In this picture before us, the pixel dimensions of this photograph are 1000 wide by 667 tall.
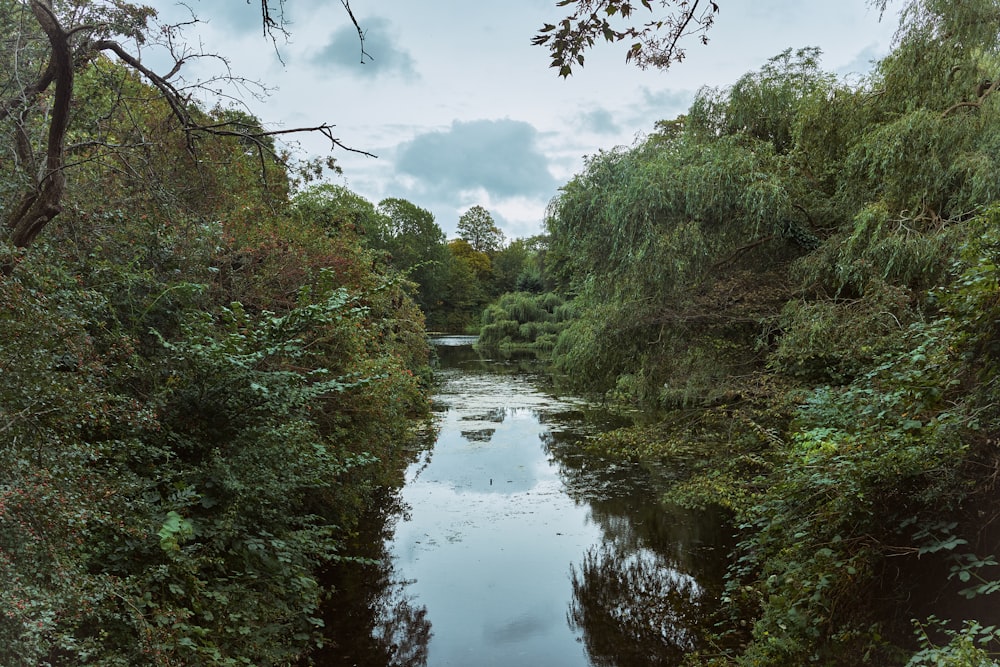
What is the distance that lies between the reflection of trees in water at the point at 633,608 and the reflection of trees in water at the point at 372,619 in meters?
1.65

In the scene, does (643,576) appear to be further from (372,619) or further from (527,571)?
(372,619)

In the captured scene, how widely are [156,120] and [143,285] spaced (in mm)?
4490

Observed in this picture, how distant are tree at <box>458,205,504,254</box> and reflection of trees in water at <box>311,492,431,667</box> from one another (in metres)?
68.8

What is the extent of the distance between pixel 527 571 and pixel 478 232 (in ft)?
230

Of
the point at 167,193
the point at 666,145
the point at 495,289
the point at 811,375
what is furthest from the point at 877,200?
the point at 495,289

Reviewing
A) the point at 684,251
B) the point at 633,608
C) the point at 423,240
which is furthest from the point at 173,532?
the point at 423,240

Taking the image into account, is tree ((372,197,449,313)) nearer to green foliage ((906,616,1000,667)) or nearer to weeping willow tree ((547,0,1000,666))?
weeping willow tree ((547,0,1000,666))

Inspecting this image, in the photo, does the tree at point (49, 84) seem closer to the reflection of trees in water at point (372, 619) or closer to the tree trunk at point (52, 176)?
the tree trunk at point (52, 176)

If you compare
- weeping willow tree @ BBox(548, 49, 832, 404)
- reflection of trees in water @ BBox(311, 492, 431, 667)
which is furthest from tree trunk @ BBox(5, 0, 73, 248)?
weeping willow tree @ BBox(548, 49, 832, 404)

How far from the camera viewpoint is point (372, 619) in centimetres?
632

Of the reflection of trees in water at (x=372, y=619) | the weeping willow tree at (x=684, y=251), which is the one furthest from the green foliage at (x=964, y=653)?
the weeping willow tree at (x=684, y=251)

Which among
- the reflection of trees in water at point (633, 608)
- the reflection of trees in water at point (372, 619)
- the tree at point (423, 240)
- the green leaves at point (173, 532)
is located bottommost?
the reflection of trees in water at point (633, 608)

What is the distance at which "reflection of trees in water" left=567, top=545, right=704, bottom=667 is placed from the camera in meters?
5.75

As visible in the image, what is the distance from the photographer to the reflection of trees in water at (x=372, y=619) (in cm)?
566
